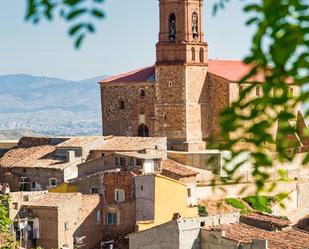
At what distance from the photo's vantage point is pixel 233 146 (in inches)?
195

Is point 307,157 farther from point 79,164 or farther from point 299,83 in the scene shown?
point 79,164

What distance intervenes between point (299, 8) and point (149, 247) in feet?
88.7

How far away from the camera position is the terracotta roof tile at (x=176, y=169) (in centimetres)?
4062

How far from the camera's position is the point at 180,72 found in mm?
47656

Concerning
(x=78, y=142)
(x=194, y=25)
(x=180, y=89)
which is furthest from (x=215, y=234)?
(x=194, y=25)

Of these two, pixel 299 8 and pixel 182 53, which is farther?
pixel 182 53

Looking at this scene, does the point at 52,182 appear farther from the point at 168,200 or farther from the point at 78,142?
the point at 168,200

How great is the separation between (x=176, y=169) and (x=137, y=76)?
9967mm

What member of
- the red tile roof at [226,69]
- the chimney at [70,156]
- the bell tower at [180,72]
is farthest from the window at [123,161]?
the red tile roof at [226,69]

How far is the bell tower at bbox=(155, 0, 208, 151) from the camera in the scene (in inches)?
1864

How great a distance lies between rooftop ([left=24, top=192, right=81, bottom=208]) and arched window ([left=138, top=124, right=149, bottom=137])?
12.5 meters

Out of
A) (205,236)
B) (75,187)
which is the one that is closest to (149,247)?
(205,236)

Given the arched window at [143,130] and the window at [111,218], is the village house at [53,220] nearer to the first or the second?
the window at [111,218]

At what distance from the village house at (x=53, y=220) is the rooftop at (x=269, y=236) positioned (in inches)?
293
